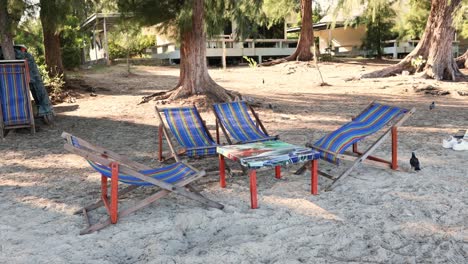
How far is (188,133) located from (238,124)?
711 millimetres

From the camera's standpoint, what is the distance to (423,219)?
3.70 m

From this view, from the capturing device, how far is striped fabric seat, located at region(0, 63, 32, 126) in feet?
24.7

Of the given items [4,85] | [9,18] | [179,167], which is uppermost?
[9,18]

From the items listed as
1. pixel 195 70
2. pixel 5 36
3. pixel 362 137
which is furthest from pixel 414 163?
pixel 5 36

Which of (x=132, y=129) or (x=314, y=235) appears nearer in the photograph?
(x=314, y=235)

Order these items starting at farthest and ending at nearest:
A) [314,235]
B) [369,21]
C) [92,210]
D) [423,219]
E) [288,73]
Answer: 1. [369,21]
2. [288,73]
3. [92,210]
4. [423,219]
5. [314,235]

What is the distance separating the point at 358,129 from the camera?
16.5ft

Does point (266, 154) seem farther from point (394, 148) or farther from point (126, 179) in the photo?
point (394, 148)

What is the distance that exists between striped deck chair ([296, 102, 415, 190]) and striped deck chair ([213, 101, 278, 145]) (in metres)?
0.79

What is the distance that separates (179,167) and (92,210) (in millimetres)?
895

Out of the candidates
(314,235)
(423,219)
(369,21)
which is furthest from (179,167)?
(369,21)

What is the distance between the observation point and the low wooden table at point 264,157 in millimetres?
3975

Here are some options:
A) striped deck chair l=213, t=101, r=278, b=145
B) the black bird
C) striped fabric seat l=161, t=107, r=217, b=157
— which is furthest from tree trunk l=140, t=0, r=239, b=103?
the black bird

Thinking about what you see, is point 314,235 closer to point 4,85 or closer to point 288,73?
point 4,85
